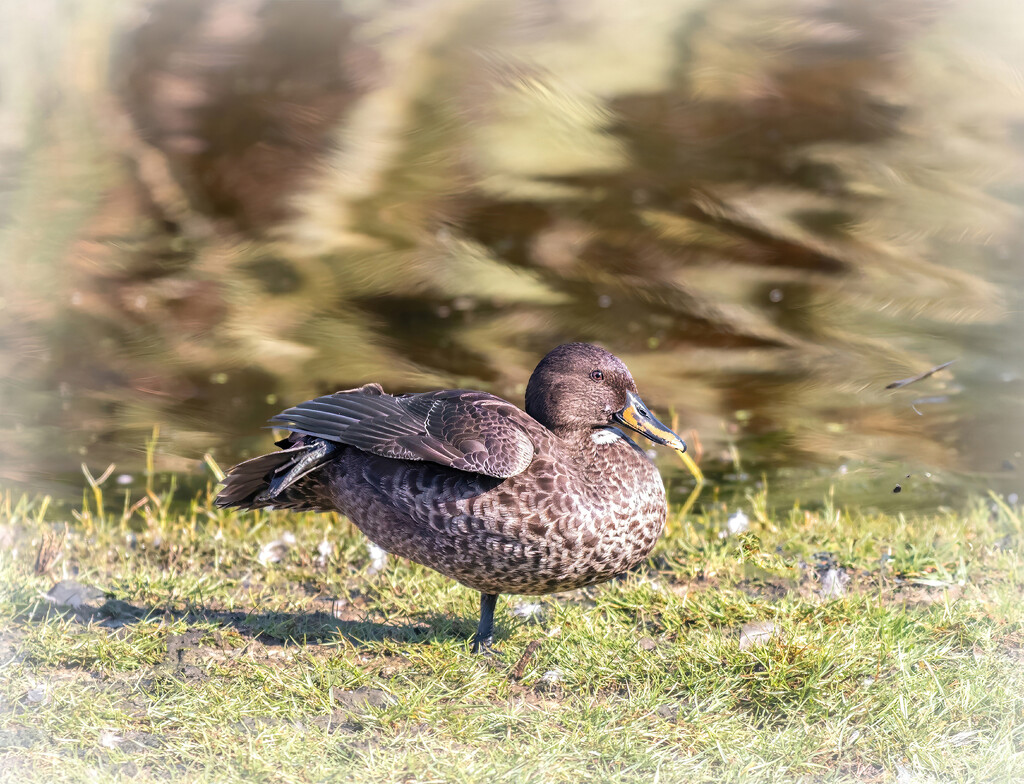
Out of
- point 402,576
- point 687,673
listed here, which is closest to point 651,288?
point 402,576

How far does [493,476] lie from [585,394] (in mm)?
658

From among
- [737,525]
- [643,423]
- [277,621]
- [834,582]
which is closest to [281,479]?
[277,621]

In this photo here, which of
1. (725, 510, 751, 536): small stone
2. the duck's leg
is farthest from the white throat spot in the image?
(725, 510, 751, 536): small stone

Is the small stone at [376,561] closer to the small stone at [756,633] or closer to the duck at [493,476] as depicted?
the duck at [493,476]

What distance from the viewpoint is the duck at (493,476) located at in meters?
4.09

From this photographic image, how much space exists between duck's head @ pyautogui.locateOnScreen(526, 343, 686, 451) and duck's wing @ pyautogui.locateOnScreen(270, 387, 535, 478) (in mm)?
180

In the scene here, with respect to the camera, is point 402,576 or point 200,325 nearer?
point 402,576

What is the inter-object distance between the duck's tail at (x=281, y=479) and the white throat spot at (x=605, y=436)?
3.93 feet

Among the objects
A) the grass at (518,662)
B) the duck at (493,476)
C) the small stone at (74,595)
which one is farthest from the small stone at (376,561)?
the small stone at (74,595)

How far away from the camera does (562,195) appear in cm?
1043

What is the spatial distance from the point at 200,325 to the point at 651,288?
3.99 metres

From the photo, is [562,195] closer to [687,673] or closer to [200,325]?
[200,325]

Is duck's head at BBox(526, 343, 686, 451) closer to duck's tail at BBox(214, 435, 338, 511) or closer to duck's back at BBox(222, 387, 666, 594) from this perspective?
duck's back at BBox(222, 387, 666, 594)

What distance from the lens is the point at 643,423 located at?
4.54m
